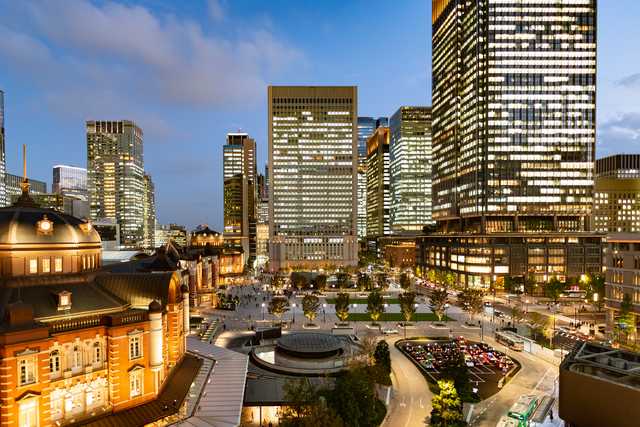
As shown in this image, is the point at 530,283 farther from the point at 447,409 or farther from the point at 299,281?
the point at 447,409

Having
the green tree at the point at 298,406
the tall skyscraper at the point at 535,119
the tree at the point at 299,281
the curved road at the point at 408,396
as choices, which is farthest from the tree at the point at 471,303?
the green tree at the point at 298,406

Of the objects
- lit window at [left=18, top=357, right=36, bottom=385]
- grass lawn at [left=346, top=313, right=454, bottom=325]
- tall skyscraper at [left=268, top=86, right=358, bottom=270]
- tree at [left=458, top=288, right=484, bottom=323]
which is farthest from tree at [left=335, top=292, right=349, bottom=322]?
tall skyscraper at [left=268, top=86, right=358, bottom=270]

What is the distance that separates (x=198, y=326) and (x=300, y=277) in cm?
5485

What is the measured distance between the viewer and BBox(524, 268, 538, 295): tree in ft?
384

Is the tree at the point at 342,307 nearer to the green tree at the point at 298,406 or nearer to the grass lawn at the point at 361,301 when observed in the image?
the grass lawn at the point at 361,301

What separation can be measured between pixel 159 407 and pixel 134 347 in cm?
593

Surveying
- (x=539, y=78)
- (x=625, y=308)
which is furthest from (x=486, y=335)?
(x=539, y=78)

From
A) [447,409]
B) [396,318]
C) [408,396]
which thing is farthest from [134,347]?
[396,318]

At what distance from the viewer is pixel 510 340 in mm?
65125

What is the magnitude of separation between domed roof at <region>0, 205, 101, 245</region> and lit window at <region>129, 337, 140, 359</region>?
1247 centimetres

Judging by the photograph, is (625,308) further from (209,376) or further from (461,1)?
(461,1)

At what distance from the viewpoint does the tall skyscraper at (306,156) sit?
19775cm

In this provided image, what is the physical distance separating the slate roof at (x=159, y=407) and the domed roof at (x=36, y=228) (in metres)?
17.4

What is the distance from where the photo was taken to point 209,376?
138ft
